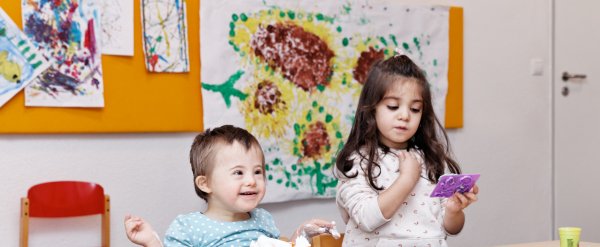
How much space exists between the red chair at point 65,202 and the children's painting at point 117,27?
55cm

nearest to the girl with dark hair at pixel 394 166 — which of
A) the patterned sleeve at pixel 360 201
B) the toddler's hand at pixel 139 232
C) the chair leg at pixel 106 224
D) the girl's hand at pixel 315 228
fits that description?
the patterned sleeve at pixel 360 201

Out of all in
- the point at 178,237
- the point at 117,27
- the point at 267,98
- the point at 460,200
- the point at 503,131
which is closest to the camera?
the point at 178,237

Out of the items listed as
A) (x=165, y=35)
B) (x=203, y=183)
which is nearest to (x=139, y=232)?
(x=203, y=183)

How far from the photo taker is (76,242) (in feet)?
10.6

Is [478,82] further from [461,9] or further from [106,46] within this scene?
[106,46]

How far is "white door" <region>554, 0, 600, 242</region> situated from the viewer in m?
4.67

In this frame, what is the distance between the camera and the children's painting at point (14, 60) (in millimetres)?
2992

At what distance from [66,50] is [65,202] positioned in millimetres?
587

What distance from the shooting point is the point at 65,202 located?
3.09 meters

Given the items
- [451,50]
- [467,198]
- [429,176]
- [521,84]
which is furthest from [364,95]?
[521,84]

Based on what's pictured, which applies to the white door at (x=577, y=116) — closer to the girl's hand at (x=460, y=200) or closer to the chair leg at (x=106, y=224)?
the chair leg at (x=106, y=224)

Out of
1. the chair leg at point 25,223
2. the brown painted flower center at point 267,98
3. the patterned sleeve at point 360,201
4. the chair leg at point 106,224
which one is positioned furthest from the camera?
the brown painted flower center at point 267,98

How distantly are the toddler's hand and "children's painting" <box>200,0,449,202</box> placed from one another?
6.05 ft

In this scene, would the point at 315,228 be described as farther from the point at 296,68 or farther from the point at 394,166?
the point at 296,68
